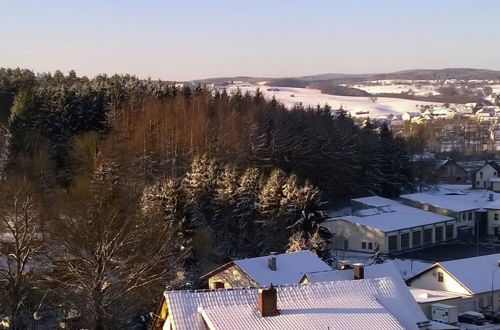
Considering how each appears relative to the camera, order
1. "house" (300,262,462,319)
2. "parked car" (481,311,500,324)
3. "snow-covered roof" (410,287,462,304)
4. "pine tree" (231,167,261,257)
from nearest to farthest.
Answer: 1. "house" (300,262,462,319)
2. "snow-covered roof" (410,287,462,304)
3. "parked car" (481,311,500,324)
4. "pine tree" (231,167,261,257)

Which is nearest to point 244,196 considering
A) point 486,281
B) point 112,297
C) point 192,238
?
point 192,238

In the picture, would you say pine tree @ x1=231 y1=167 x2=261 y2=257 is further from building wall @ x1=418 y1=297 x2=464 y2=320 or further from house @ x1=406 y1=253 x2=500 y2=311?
building wall @ x1=418 y1=297 x2=464 y2=320

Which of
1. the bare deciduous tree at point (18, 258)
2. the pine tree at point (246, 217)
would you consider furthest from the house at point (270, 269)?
the pine tree at point (246, 217)

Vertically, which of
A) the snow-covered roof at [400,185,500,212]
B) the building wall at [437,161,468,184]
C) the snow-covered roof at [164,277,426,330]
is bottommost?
the building wall at [437,161,468,184]

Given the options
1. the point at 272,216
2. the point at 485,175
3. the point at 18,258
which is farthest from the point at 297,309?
the point at 485,175

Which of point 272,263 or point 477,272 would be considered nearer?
point 272,263

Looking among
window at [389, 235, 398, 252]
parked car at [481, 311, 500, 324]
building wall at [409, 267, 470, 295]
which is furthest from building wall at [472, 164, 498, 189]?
parked car at [481, 311, 500, 324]

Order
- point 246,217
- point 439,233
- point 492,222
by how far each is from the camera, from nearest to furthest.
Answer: point 246,217 < point 439,233 < point 492,222

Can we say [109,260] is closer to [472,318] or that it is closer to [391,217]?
[472,318]
